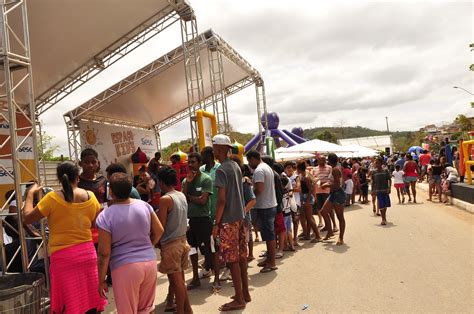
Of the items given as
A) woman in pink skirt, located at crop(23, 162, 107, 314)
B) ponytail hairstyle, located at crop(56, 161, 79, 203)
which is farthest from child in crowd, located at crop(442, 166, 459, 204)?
ponytail hairstyle, located at crop(56, 161, 79, 203)

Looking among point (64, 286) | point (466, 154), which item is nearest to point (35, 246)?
point (64, 286)

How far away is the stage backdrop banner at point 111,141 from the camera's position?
605 inches

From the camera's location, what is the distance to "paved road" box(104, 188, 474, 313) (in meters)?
4.58

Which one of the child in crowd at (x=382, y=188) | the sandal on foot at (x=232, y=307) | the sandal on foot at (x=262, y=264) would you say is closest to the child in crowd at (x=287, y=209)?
the sandal on foot at (x=262, y=264)

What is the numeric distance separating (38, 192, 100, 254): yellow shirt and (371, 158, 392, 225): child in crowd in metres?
8.00

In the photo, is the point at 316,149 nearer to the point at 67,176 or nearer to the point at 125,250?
the point at 67,176

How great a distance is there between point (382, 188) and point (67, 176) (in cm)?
833

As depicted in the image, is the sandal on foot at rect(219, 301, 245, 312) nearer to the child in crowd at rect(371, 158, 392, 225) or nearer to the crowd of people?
the crowd of people

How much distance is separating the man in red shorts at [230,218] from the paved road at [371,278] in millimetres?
329

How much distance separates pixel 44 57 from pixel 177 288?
8.63 m

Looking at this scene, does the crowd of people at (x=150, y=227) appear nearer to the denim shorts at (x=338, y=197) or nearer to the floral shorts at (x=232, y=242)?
the floral shorts at (x=232, y=242)

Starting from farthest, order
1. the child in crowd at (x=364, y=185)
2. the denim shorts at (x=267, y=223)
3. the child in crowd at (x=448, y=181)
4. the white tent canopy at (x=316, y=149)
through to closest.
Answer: the child in crowd at (x=364, y=185) < the white tent canopy at (x=316, y=149) < the child in crowd at (x=448, y=181) < the denim shorts at (x=267, y=223)

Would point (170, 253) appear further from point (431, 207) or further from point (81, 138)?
point (81, 138)

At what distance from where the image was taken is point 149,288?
3.39 metres
